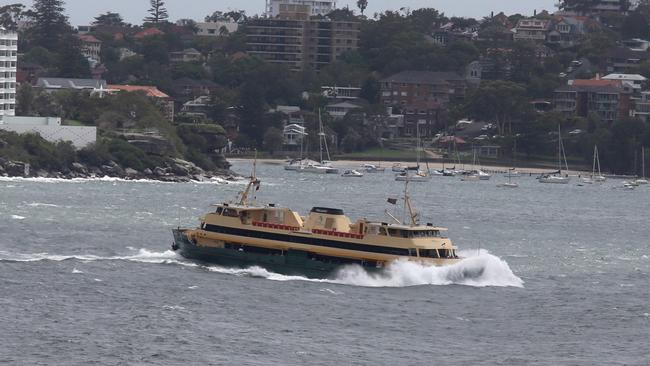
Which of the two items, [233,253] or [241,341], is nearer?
[241,341]

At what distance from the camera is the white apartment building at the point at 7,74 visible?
16000 centimetres

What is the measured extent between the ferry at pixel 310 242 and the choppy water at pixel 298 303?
56 centimetres


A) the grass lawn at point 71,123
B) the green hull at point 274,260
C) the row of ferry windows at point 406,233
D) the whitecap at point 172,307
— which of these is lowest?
the whitecap at point 172,307

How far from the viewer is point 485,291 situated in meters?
72.4

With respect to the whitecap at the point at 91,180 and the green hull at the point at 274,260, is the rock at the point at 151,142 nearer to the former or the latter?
the whitecap at the point at 91,180

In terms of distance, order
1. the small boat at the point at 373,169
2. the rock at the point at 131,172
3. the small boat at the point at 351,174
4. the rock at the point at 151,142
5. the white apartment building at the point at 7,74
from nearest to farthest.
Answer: the rock at the point at 131,172
the rock at the point at 151,142
the white apartment building at the point at 7,74
the small boat at the point at 351,174
the small boat at the point at 373,169

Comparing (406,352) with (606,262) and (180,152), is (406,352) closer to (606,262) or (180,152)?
(606,262)

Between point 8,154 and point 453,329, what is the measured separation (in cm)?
8045

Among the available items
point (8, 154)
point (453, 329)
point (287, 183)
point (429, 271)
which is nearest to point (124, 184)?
point (8, 154)

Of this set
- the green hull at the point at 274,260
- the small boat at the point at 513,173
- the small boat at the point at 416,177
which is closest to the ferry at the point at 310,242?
the green hull at the point at 274,260

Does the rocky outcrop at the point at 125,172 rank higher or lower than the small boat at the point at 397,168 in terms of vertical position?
higher

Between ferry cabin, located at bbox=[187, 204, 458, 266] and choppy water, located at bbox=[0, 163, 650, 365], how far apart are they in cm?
73

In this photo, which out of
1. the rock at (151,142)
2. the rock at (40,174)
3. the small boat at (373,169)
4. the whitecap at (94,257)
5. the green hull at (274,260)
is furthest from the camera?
the small boat at (373,169)

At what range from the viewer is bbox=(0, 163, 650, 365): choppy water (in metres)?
57.2
